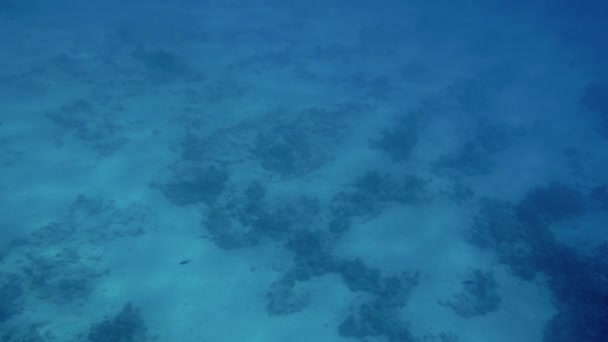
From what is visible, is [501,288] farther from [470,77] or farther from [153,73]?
[153,73]

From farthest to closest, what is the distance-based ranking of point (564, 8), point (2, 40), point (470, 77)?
1. point (564, 8)
2. point (470, 77)
3. point (2, 40)

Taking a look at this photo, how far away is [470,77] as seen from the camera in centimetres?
2231

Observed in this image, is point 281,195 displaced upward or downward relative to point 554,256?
upward

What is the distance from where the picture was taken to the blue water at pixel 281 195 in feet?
29.6

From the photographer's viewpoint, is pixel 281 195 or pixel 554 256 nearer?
pixel 554 256

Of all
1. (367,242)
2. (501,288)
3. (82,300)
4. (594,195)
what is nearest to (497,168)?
(594,195)

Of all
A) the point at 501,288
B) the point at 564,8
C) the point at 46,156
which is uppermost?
the point at 564,8

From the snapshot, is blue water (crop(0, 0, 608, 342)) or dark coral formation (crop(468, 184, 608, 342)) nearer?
blue water (crop(0, 0, 608, 342))

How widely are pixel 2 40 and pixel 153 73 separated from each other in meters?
8.67

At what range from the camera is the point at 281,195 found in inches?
460

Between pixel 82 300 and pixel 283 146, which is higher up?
pixel 283 146

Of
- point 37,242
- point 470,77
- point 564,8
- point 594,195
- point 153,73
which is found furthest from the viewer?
point 564,8

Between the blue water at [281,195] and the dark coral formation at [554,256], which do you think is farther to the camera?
the dark coral formation at [554,256]

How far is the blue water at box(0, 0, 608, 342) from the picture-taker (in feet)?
29.6
